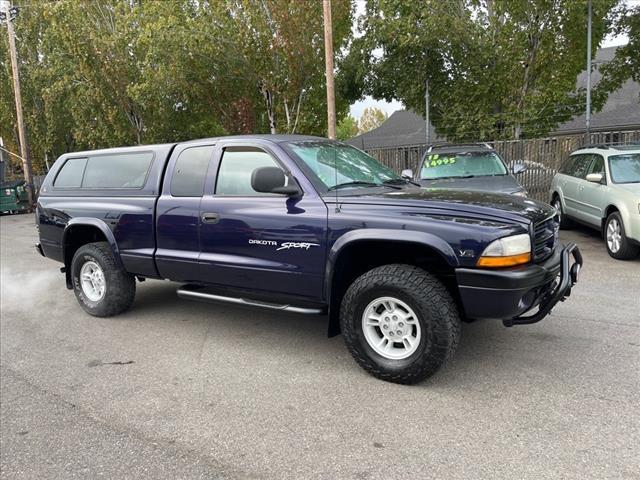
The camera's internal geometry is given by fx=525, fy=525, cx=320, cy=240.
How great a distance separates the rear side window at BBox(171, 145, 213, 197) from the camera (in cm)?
481

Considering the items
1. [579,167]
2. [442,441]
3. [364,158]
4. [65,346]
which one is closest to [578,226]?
A: [579,167]

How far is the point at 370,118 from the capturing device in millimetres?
99438

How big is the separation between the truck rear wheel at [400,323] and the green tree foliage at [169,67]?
1204 cm

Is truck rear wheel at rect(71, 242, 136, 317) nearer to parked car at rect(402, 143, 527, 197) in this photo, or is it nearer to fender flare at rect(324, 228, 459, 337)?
fender flare at rect(324, 228, 459, 337)

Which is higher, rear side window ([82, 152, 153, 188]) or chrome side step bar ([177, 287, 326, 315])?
rear side window ([82, 152, 153, 188])

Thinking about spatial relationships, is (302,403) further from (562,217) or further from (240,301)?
(562,217)

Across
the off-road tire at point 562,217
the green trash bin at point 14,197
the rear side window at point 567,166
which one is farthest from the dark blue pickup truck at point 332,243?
the green trash bin at point 14,197

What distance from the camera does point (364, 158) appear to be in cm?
526

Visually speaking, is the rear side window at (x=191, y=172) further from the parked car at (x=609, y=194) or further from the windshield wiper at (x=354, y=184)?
the parked car at (x=609, y=194)

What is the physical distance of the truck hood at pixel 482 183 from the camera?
8172 mm

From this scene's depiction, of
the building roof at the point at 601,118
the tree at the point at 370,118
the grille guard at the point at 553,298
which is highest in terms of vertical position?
the tree at the point at 370,118

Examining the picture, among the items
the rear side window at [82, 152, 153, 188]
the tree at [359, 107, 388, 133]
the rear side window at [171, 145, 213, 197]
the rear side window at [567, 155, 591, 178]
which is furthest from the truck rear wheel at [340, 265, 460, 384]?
the tree at [359, 107, 388, 133]

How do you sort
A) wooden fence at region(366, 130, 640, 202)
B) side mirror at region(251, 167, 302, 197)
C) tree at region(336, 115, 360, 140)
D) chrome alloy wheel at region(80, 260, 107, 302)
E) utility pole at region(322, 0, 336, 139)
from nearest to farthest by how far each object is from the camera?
side mirror at region(251, 167, 302, 197), chrome alloy wheel at region(80, 260, 107, 302), utility pole at region(322, 0, 336, 139), wooden fence at region(366, 130, 640, 202), tree at region(336, 115, 360, 140)

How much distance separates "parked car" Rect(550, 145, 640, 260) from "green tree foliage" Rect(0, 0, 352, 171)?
8351 millimetres
